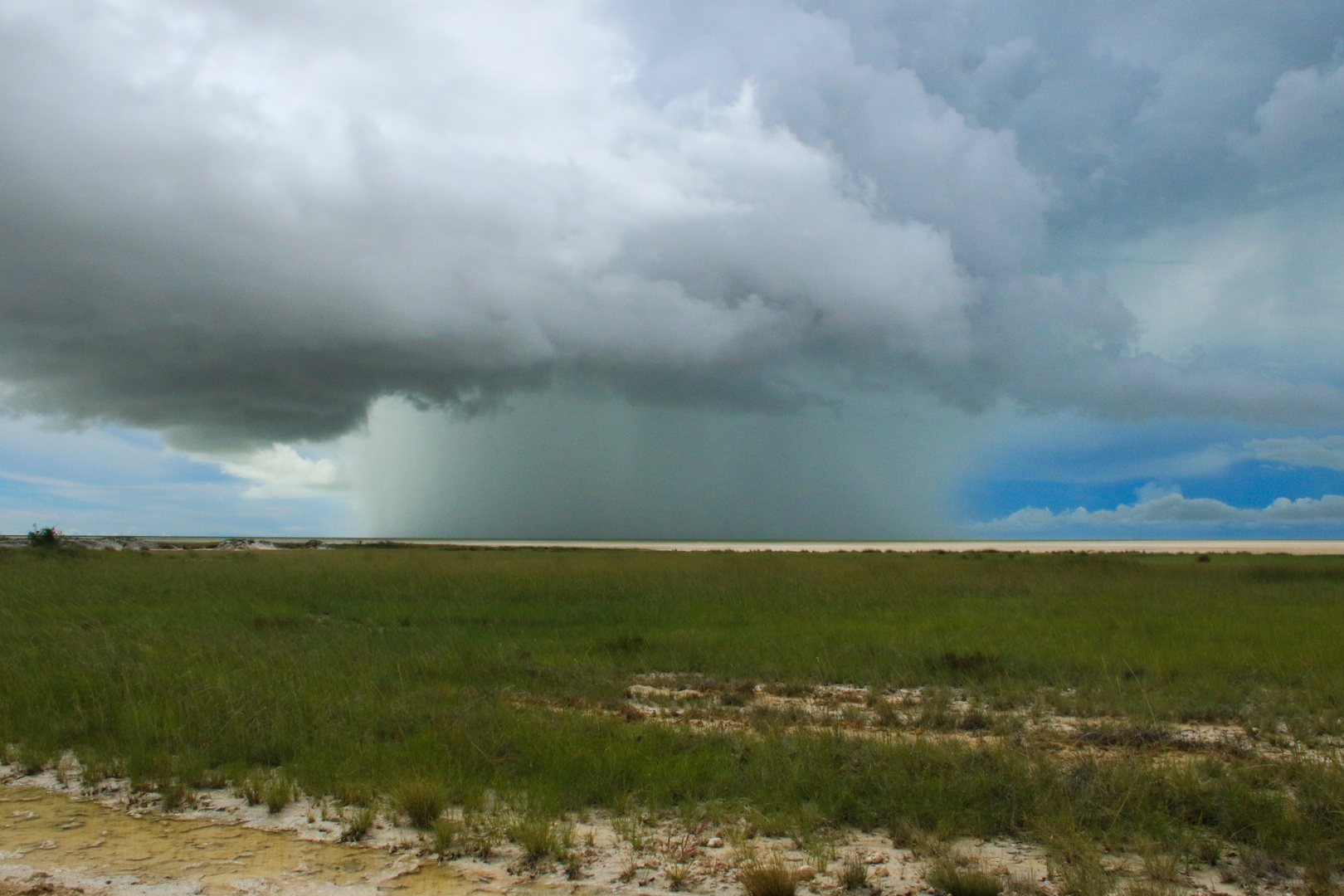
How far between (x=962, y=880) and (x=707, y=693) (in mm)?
6746

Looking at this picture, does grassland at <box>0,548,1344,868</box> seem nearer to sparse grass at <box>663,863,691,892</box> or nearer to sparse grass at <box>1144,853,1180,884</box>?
sparse grass at <box>1144,853,1180,884</box>

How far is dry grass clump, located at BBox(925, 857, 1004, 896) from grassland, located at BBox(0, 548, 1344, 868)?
0.76 metres

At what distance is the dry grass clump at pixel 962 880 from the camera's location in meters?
5.08

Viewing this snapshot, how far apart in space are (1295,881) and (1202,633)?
1322 cm

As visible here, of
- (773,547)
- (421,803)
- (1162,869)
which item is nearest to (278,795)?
(421,803)

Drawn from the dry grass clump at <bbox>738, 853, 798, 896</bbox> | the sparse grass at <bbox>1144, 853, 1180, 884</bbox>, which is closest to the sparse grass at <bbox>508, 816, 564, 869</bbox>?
the dry grass clump at <bbox>738, 853, 798, 896</bbox>

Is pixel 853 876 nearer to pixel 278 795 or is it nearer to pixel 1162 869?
pixel 1162 869

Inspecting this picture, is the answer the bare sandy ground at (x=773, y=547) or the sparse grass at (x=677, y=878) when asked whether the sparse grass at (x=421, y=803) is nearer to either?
the sparse grass at (x=677, y=878)

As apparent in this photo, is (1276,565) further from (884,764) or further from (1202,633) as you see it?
(884,764)

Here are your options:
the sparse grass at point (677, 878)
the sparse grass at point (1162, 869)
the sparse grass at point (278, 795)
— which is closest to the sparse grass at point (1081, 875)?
Answer: the sparse grass at point (1162, 869)

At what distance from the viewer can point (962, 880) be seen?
5.11m

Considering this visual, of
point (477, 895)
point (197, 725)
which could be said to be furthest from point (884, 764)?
point (197, 725)

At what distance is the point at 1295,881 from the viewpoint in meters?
5.33

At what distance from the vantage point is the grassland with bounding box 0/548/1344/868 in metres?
6.66
